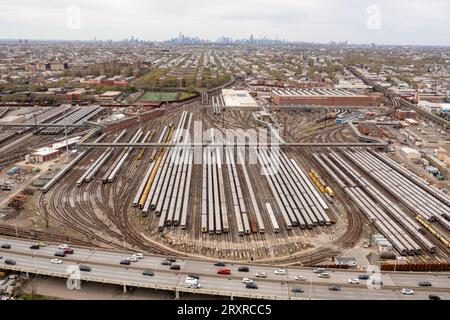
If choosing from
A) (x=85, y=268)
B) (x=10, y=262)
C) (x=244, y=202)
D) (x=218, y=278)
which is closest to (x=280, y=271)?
(x=218, y=278)

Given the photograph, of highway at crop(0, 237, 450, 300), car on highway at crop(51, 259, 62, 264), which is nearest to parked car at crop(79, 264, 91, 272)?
highway at crop(0, 237, 450, 300)

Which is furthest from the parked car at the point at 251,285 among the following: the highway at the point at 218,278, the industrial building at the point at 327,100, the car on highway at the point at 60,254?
the industrial building at the point at 327,100

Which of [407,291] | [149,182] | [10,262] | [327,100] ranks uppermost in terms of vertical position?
[327,100]

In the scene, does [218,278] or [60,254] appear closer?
[218,278]

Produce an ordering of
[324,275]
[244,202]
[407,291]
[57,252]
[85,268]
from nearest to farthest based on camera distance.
A: [407,291] → [324,275] → [85,268] → [57,252] → [244,202]

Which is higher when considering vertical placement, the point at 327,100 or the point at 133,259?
the point at 327,100

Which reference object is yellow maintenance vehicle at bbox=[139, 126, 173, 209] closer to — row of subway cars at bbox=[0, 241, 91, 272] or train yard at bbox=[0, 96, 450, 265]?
train yard at bbox=[0, 96, 450, 265]

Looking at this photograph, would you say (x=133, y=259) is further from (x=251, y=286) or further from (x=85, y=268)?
(x=251, y=286)

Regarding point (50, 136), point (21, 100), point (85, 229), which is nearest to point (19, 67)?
point (21, 100)
